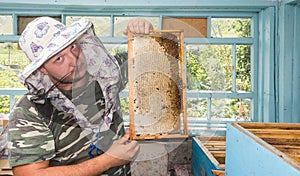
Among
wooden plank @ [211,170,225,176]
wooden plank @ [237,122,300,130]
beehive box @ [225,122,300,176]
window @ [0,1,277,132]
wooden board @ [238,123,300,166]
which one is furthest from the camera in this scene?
window @ [0,1,277,132]

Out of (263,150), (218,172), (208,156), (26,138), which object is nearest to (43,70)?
(26,138)

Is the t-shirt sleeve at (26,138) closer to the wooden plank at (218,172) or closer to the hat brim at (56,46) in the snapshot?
the hat brim at (56,46)

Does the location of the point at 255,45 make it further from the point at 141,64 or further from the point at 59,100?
the point at 59,100

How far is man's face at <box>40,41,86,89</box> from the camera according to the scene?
107 cm

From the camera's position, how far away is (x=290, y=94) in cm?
245

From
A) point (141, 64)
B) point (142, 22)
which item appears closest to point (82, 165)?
point (141, 64)

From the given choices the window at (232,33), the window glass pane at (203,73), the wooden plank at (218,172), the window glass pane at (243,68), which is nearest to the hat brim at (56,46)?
the window glass pane at (203,73)

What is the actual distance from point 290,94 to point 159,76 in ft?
4.94

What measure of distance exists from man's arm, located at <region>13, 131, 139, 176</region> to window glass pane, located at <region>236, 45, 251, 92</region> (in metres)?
1.86

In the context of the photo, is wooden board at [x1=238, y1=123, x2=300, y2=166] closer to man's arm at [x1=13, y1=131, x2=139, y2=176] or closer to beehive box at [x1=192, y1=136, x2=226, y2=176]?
man's arm at [x1=13, y1=131, x2=139, y2=176]

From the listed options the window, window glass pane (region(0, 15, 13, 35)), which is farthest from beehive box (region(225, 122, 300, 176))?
window glass pane (region(0, 15, 13, 35))

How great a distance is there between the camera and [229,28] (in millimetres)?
2811

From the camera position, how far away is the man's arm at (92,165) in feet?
3.53

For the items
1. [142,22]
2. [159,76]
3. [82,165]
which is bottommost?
[82,165]
